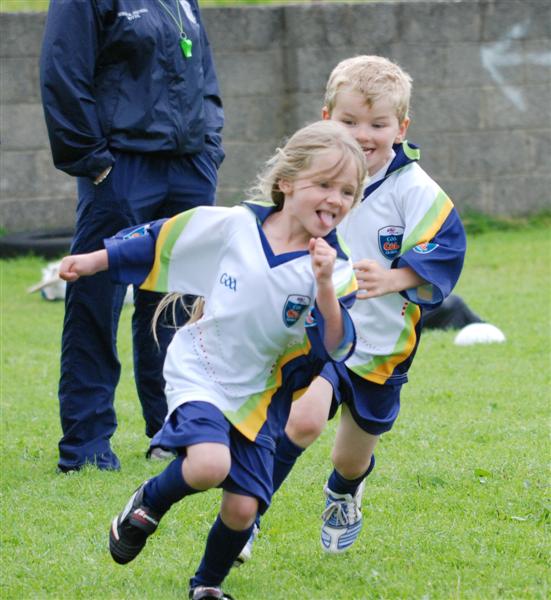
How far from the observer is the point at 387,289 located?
381cm

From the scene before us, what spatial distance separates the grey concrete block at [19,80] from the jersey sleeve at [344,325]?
26.0ft

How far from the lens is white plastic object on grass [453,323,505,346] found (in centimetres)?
823

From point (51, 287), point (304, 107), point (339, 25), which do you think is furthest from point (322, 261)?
point (339, 25)

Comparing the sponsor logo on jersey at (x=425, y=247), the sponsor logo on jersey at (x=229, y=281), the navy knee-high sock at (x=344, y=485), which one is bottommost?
the navy knee-high sock at (x=344, y=485)

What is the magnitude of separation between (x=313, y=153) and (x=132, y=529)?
1204mm

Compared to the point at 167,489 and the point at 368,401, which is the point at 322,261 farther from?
the point at 368,401

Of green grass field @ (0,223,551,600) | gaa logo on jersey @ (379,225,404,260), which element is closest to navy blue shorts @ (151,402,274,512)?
green grass field @ (0,223,551,600)

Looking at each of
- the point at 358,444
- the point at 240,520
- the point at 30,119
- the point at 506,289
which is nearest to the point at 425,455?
the point at 358,444

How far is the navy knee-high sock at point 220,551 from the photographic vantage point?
355cm

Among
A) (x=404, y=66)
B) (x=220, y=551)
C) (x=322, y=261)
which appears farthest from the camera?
(x=404, y=66)

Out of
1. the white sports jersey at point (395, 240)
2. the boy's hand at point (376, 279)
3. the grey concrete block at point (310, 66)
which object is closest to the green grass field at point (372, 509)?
the white sports jersey at point (395, 240)

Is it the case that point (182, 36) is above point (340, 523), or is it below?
above

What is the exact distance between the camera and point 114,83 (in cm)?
527

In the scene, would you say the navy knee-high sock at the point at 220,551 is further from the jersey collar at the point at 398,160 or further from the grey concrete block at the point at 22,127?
the grey concrete block at the point at 22,127
